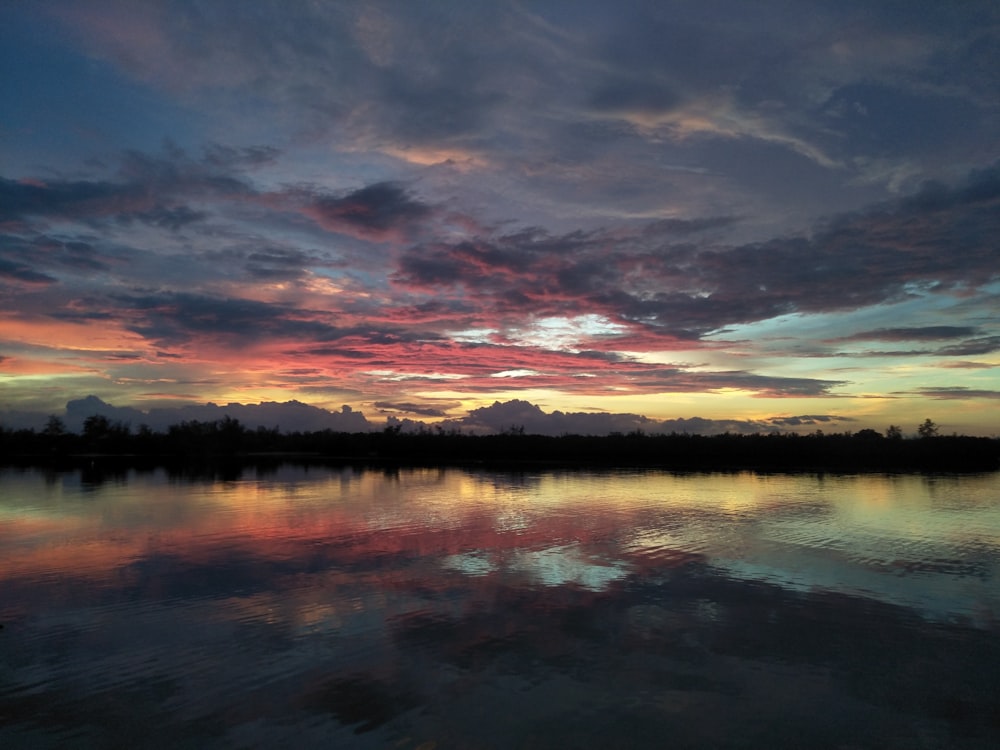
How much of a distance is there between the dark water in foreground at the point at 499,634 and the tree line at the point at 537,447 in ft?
148

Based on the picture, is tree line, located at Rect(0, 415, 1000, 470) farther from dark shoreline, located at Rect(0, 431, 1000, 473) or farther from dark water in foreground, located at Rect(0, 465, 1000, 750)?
dark water in foreground, located at Rect(0, 465, 1000, 750)

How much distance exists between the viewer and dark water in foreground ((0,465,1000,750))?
7.62 metres

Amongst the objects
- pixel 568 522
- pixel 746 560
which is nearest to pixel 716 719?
pixel 746 560

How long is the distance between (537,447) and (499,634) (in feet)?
281

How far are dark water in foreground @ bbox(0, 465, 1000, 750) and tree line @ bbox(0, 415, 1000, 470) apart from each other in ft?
148

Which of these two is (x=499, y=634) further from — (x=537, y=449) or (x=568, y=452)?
(x=537, y=449)

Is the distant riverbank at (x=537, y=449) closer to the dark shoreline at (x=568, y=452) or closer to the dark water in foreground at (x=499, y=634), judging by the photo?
the dark shoreline at (x=568, y=452)

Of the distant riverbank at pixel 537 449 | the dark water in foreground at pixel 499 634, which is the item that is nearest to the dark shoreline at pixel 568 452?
the distant riverbank at pixel 537 449

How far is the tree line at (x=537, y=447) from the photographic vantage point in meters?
69.8

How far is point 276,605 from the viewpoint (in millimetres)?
12266

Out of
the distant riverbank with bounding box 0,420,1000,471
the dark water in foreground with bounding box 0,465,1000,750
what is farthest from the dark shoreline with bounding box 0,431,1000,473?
the dark water in foreground with bounding box 0,465,1000,750

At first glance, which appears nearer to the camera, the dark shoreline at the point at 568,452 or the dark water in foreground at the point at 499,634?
the dark water in foreground at the point at 499,634

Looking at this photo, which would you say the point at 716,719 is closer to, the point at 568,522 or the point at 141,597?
the point at 141,597

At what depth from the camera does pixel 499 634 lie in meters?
10.7
